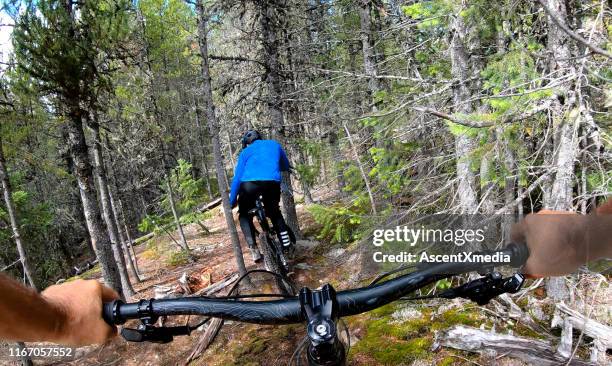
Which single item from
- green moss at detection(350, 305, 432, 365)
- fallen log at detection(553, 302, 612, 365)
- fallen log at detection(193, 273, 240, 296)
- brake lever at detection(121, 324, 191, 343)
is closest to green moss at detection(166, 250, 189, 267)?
fallen log at detection(193, 273, 240, 296)

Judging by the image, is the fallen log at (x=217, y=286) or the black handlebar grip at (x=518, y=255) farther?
the fallen log at (x=217, y=286)

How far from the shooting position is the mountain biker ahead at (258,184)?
692cm

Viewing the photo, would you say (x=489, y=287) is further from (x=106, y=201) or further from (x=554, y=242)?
(x=106, y=201)

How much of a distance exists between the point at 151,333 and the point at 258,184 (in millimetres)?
5499

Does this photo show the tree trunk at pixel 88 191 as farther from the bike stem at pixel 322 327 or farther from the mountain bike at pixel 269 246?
the bike stem at pixel 322 327

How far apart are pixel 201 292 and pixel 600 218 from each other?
28.6ft

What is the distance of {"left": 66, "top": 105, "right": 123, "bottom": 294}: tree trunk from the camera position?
7969 mm

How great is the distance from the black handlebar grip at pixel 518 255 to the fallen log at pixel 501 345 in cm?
298

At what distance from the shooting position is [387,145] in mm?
7270

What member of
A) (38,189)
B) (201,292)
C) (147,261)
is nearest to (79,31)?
(201,292)

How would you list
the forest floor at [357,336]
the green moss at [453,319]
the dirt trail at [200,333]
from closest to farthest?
the dirt trail at [200,333]
the forest floor at [357,336]
the green moss at [453,319]

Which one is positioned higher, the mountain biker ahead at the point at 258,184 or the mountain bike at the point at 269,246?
the mountain biker ahead at the point at 258,184

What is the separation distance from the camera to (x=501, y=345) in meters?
3.97

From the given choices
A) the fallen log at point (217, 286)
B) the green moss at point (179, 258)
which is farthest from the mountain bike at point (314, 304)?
the green moss at point (179, 258)
